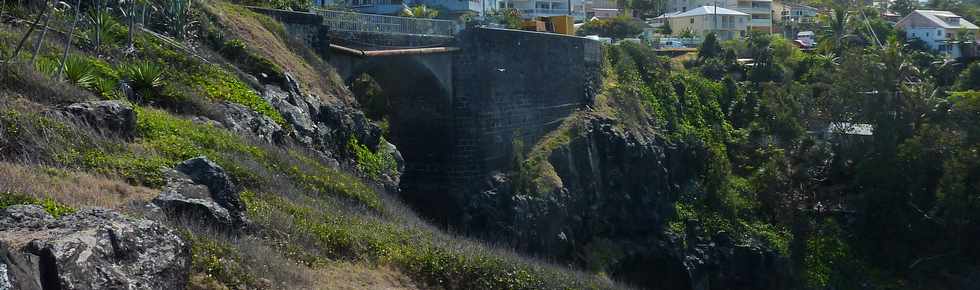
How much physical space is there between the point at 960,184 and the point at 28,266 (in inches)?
Result: 1225

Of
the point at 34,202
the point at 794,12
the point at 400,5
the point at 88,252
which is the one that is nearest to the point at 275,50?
the point at 34,202

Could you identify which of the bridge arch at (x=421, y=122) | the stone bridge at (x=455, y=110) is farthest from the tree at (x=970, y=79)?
the bridge arch at (x=421, y=122)

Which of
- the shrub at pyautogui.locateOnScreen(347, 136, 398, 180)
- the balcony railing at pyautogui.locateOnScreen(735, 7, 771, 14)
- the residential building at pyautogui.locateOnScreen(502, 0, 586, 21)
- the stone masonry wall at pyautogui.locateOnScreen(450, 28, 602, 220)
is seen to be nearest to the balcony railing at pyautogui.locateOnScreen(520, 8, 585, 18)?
the residential building at pyautogui.locateOnScreen(502, 0, 586, 21)

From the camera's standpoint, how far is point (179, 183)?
10305 millimetres

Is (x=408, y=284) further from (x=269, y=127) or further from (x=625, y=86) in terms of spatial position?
(x=625, y=86)

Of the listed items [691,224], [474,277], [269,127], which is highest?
[269,127]

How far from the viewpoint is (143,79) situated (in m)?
15.2

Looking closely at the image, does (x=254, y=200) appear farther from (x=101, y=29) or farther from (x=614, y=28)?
(x=614, y=28)

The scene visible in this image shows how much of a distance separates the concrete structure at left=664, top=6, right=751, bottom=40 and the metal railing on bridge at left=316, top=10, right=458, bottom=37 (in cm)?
4250

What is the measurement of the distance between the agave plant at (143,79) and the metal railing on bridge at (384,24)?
7.72 m

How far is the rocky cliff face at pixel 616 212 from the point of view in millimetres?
26250

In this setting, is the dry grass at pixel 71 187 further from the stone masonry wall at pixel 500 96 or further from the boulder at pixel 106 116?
the stone masonry wall at pixel 500 96

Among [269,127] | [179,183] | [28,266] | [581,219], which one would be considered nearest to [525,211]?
[581,219]

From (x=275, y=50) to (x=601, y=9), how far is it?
2686 inches
